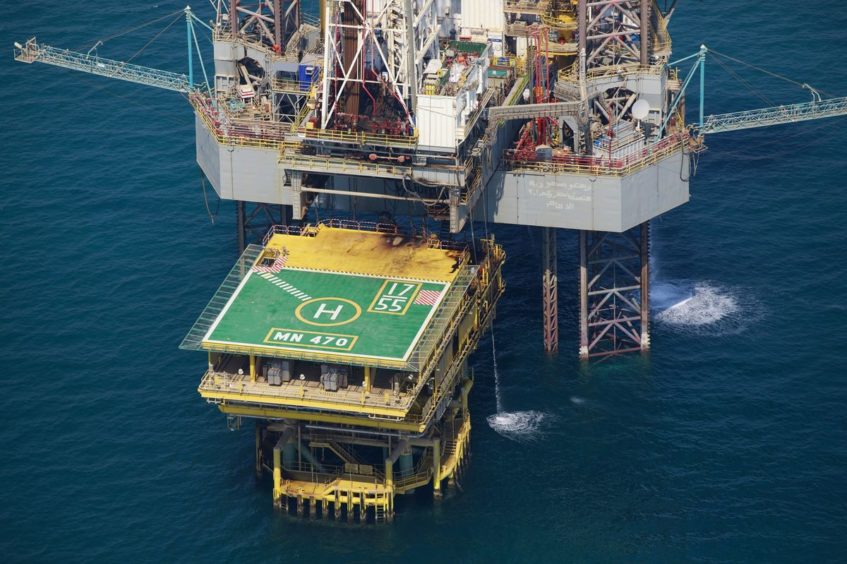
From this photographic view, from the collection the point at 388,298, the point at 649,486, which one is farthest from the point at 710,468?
the point at 388,298

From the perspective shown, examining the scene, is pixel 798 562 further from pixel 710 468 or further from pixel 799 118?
pixel 799 118

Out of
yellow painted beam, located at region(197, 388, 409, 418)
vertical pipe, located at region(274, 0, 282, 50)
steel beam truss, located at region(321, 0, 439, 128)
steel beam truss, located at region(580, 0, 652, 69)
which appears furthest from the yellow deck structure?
steel beam truss, located at region(580, 0, 652, 69)

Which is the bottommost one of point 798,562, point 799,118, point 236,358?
point 798,562

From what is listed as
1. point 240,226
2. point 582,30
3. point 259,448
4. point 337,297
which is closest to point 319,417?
point 259,448

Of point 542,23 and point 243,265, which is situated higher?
point 542,23

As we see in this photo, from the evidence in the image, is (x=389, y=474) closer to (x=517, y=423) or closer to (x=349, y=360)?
(x=349, y=360)
